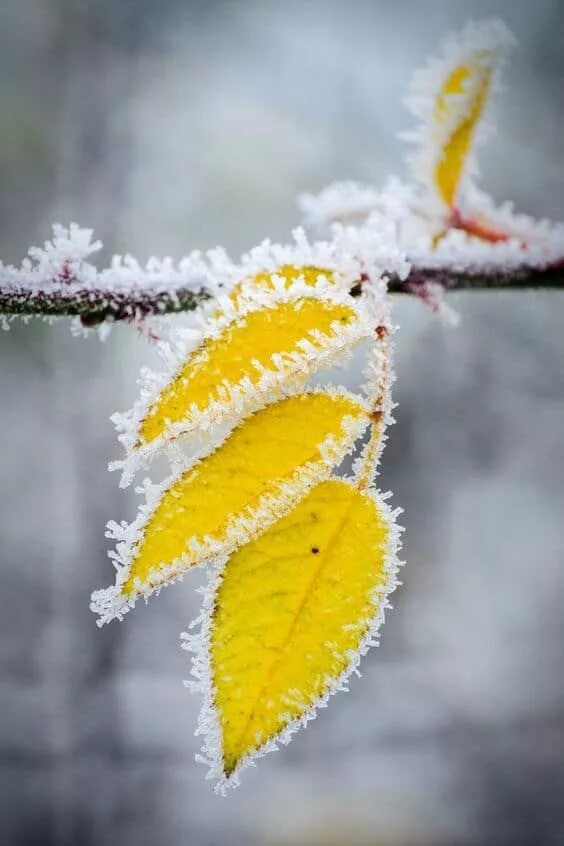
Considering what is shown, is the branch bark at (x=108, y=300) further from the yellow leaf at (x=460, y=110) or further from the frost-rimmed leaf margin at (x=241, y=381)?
the yellow leaf at (x=460, y=110)

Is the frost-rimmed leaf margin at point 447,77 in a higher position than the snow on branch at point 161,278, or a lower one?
higher

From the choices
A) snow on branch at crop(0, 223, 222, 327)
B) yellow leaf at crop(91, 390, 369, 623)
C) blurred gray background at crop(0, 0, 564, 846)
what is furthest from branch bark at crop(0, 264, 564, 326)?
blurred gray background at crop(0, 0, 564, 846)

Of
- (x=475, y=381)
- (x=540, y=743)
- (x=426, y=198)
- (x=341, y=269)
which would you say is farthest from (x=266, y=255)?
(x=540, y=743)

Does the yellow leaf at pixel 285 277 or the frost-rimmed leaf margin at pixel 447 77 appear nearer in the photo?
the yellow leaf at pixel 285 277

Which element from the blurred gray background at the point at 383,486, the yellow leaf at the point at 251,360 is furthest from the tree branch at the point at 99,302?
the blurred gray background at the point at 383,486

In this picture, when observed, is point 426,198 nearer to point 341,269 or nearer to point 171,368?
point 341,269

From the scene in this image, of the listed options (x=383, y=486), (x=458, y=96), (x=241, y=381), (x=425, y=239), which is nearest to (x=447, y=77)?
(x=458, y=96)

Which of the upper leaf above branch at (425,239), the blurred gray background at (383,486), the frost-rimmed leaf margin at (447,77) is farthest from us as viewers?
the blurred gray background at (383,486)

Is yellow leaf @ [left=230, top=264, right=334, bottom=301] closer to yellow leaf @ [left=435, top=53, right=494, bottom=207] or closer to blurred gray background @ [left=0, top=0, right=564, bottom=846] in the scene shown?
yellow leaf @ [left=435, top=53, right=494, bottom=207]
